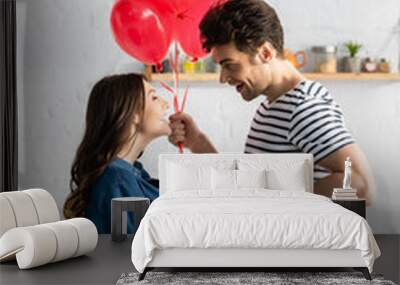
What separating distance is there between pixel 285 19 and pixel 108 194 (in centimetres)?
208

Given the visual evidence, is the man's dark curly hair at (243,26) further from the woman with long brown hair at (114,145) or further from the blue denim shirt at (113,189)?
the blue denim shirt at (113,189)

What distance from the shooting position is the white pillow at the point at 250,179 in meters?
5.72

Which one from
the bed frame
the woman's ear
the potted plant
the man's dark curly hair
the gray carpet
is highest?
the man's dark curly hair

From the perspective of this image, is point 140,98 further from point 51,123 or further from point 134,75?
point 51,123

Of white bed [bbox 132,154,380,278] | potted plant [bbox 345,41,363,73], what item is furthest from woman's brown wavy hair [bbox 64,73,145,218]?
potted plant [bbox 345,41,363,73]

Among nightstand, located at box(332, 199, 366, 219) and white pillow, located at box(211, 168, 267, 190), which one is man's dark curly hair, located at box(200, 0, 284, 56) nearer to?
white pillow, located at box(211, 168, 267, 190)

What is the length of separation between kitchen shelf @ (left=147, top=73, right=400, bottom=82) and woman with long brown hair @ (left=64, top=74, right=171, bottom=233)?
0.47 ft

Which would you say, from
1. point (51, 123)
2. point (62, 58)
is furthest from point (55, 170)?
point (62, 58)

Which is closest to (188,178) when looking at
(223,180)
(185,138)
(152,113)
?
(223,180)

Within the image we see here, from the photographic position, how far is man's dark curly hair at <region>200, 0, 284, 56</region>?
20.4 ft

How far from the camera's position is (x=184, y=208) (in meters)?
4.62

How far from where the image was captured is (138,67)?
21.0 feet

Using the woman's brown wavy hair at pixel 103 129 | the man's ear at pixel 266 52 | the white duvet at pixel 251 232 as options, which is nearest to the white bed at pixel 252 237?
the white duvet at pixel 251 232

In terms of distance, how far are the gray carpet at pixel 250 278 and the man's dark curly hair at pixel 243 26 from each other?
2205 millimetres
